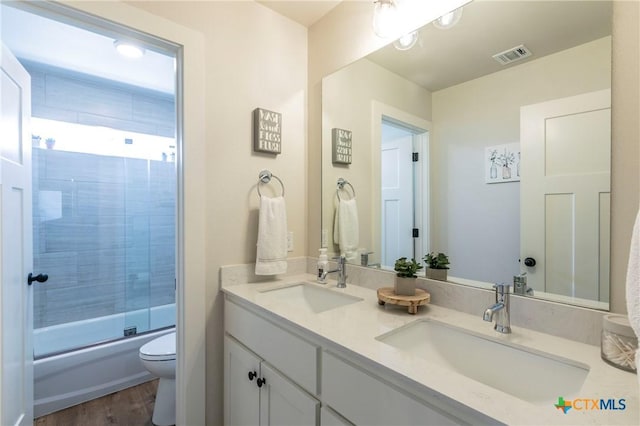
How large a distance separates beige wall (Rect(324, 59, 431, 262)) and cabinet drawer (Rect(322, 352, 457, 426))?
714 millimetres

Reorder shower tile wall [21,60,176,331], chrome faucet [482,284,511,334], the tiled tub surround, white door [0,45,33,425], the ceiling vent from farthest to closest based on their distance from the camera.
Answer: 1. shower tile wall [21,60,176,331]
2. white door [0,45,33,425]
3. the ceiling vent
4. chrome faucet [482,284,511,334]
5. the tiled tub surround

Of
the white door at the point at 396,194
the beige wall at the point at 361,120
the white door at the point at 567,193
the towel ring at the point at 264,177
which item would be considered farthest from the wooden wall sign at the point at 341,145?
the white door at the point at 567,193

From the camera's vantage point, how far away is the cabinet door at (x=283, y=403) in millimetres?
895

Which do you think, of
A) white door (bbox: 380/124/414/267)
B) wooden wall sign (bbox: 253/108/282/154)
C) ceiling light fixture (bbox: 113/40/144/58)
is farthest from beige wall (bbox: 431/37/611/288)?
ceiling light fixture (bbox: 113/40/144/58)

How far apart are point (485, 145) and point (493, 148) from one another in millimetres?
33

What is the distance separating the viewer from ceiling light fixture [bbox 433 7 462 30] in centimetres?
112

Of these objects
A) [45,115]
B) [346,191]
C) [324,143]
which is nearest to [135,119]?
[45,115]

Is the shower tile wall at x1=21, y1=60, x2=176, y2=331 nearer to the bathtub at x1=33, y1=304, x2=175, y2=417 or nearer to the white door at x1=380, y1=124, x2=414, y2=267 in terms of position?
the bathtub at x1=33, y1=304, x2=175, y2=417

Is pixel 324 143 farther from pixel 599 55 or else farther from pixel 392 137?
pixel 599 55

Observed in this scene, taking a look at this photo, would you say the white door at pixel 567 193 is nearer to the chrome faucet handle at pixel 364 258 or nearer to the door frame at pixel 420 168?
the door frame at pixel 420 168

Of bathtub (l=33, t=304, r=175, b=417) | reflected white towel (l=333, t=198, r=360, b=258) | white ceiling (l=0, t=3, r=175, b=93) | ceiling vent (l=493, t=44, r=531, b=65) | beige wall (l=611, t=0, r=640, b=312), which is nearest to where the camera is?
beige wall (l=611, t=0, r=640, b=312)

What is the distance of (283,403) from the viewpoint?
1.00 meters

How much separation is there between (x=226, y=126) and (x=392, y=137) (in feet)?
2.69

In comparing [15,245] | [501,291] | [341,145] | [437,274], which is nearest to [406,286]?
[437,274]
